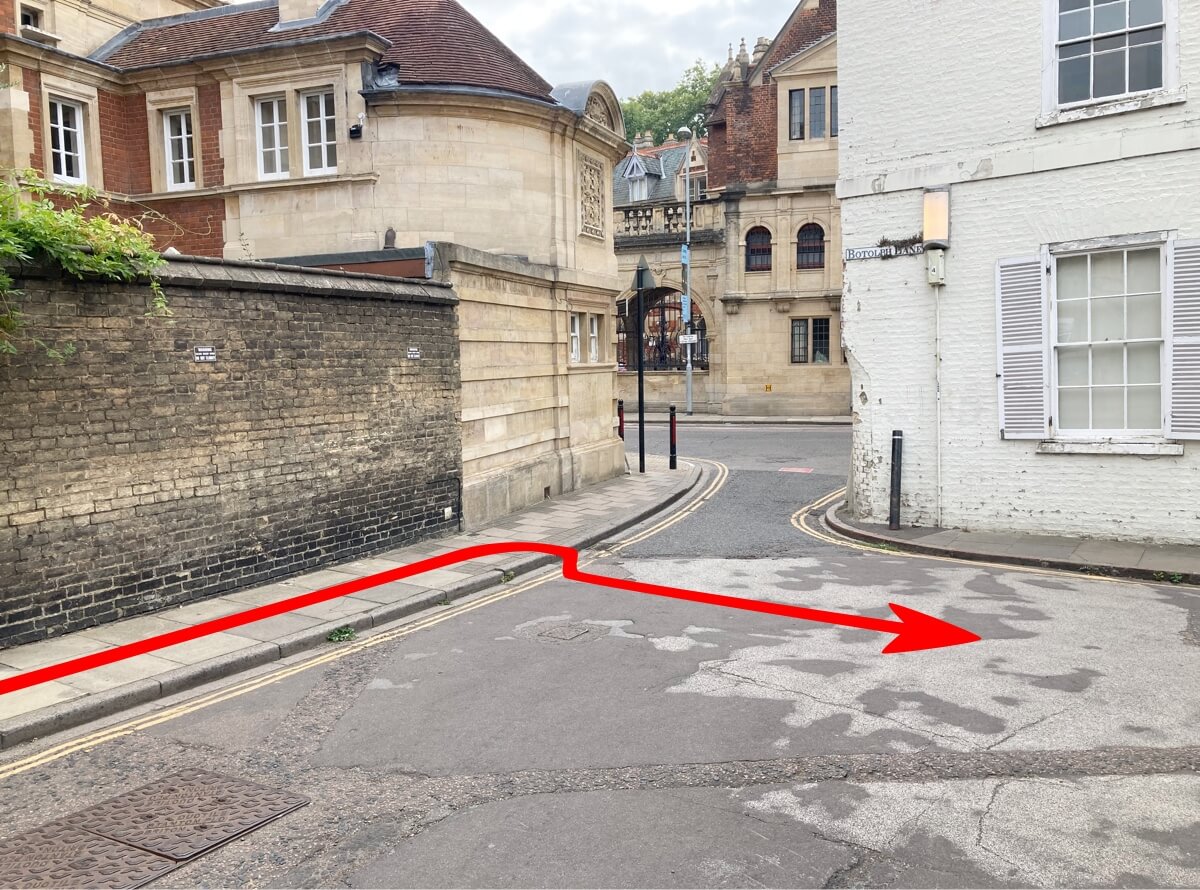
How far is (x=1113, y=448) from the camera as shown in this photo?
36.5 ft

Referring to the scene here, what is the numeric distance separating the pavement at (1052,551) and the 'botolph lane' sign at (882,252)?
3.67 m

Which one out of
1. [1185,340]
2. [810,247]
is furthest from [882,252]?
[810,247]

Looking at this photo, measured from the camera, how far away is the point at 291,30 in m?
17.1

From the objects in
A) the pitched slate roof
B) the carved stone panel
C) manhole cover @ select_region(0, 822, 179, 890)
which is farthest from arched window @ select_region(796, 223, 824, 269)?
manhole cover @ select_region(0, 822, 179, 890)

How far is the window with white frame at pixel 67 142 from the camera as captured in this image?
1664 centimetres

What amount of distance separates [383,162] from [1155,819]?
13836 mm

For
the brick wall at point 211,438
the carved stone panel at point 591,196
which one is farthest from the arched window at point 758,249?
the brick wall at point 211,438

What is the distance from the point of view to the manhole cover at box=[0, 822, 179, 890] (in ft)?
14.1

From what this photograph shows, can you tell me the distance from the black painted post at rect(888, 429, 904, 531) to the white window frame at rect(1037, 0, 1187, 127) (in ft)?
13.8

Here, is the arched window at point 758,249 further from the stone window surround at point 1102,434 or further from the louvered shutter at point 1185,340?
the louvered shutter at point 1185,340

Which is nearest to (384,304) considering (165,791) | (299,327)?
(299,327)

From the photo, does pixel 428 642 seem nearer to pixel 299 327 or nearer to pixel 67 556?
pixel 67 556

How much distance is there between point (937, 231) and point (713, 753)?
8.78 metres

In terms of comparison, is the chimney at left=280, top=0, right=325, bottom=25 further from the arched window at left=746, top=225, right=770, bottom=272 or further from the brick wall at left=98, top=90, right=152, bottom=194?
the arched window at left=746, top=225, right=770, bottom=272
